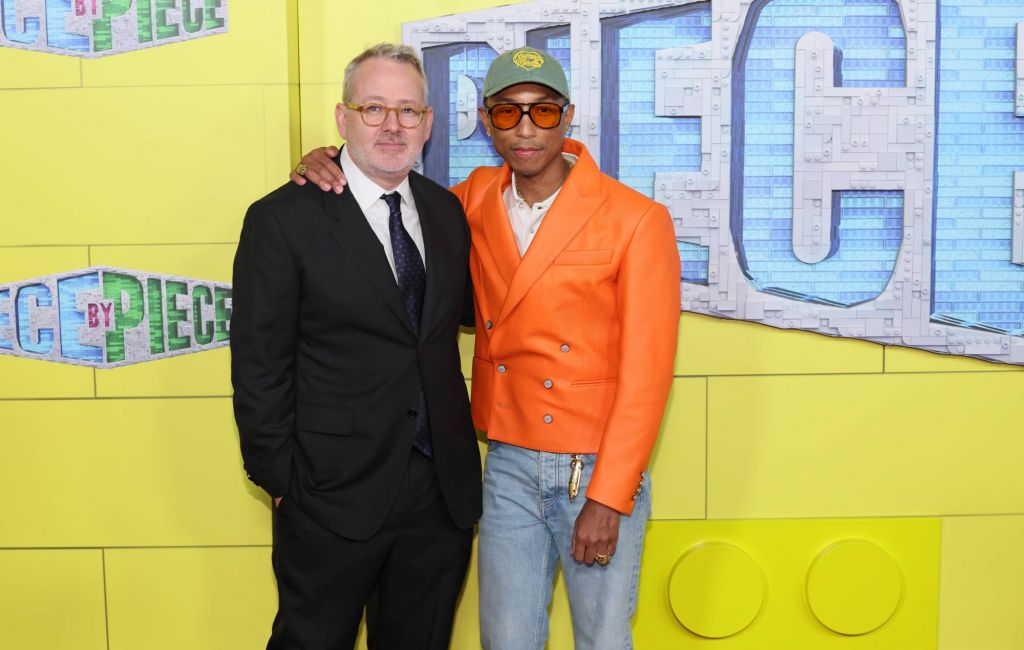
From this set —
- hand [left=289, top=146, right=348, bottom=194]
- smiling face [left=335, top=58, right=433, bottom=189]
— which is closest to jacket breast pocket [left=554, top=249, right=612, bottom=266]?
smiling face [left=335, top=58, right=433, bottom=189]

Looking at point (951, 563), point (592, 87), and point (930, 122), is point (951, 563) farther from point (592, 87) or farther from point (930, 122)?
point (592, 87)

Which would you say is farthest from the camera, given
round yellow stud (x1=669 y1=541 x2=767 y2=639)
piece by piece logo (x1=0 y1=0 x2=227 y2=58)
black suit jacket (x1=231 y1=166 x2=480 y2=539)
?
round yellow stud (x1=669 y1=541 x2=767 y2=639)

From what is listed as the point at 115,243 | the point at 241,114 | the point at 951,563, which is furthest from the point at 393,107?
the point at 951,563

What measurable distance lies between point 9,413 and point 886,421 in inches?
109

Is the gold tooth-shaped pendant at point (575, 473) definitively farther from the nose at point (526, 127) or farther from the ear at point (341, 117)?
the ear at point (341, 117)

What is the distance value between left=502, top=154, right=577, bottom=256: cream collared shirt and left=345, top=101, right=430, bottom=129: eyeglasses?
31cm

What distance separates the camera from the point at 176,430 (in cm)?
289

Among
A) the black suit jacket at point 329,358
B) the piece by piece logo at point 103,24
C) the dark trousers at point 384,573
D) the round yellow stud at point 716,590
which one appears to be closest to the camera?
the black suit jacket at point 329,358

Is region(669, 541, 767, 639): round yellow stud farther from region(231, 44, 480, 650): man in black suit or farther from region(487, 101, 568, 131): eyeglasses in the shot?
region(487, 101, 568, 131): eyeglasses

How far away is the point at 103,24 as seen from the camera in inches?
108

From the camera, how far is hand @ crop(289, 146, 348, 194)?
2215 millimetres

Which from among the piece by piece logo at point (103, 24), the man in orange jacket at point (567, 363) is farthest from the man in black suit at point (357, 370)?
the piece by piece logo at point (103, 24)

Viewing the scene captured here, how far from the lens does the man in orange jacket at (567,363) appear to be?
7.15 feet

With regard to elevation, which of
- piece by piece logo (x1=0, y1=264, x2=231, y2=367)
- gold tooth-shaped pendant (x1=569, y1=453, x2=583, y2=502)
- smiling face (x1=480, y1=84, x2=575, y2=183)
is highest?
smiling face (x1=480, y1=84, x2=575, y2=183)
